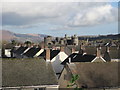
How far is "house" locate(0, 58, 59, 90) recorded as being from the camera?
80.2ft

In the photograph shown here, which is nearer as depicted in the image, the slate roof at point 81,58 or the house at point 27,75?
the house at point 27,75

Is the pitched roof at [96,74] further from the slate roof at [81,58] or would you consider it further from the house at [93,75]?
the slate roof at [81,58]

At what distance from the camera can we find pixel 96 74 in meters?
28.8

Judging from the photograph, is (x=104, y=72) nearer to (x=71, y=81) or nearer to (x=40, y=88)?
(x=71, y=81)

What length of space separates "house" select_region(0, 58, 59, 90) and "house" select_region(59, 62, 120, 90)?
2775 mm

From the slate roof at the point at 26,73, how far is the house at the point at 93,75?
9.11ft

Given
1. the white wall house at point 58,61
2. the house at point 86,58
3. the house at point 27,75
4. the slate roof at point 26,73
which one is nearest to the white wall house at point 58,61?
the white wall house at point 58,61

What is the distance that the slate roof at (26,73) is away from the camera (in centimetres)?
2469

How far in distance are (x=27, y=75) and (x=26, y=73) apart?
1.20ft

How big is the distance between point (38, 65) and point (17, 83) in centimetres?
349

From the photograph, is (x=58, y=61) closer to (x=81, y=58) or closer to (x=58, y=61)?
(x=58, y=61)

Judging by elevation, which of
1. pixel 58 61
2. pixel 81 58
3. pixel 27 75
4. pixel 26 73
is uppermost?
pixel 81 58

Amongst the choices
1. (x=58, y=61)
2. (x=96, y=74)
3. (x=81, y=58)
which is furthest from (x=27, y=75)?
(x=58, y=61)

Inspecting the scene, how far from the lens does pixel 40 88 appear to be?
81.3 feet
